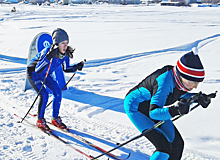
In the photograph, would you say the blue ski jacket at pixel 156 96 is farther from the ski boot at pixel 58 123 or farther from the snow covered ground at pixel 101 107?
the ski boot at pixel 58 123

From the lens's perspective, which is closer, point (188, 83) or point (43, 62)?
point (188, 83)

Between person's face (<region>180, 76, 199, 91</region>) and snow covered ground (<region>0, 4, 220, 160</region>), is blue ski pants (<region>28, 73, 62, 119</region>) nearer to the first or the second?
snow covered ground (<region>0, 4, 220, 160</region>)

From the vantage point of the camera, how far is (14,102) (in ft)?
16.0

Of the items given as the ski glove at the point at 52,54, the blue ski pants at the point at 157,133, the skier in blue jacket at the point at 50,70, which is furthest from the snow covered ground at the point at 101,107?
the ski glove at the point at 52,54

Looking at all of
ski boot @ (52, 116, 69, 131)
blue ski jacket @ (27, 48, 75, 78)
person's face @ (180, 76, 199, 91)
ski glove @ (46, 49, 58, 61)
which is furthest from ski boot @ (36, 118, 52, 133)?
person's face @ (180, 76, 199, 91)

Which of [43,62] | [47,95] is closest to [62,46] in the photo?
[43,62]

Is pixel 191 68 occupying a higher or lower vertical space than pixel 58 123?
higher

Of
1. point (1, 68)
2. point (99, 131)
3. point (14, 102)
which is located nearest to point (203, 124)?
point (99, 131)

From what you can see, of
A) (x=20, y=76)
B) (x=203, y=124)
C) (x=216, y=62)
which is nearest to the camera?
(x=203, y=124)

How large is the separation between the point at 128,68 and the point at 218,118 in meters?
3.69

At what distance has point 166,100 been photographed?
2.25 meters

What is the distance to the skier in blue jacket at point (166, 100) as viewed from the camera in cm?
211

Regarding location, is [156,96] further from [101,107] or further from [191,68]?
[101,107]

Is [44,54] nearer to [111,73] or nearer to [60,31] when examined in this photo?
[60,31]
